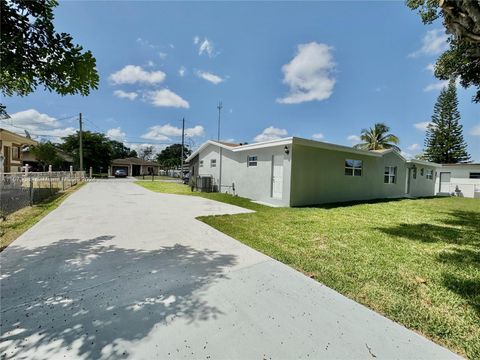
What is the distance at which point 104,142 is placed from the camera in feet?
129

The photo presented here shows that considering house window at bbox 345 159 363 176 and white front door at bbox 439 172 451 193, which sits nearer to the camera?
house window at bbox 345 159 363 176

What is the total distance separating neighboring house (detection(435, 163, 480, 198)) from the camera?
66.5ft

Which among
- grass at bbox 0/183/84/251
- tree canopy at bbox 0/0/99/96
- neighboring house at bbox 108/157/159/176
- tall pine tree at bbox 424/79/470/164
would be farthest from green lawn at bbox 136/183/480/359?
neighboring house at bbox 108/157/159/176

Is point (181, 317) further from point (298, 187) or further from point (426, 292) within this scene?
point (298, 187)

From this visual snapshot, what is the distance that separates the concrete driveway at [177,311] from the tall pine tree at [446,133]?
36921 millimetres

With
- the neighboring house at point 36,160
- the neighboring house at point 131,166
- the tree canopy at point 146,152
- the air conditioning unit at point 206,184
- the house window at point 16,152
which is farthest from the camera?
the tree canopy at point 146,152

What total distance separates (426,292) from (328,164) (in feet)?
29.9

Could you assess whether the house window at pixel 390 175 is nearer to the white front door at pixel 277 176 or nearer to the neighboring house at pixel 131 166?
the white front door at pixel 277 176

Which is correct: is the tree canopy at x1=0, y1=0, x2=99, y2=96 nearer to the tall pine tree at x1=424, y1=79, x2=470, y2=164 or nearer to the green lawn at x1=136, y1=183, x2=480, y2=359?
the green lawn at x1=136, y1=183, x2=480, y2=359

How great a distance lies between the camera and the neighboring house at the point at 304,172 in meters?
10.5

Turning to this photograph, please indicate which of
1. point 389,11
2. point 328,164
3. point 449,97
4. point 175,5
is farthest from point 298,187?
point 449,97

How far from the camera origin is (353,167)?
13.1m

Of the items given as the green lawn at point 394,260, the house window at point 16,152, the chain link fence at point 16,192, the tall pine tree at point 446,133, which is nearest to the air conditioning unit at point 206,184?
the chain link fence at point 16,192

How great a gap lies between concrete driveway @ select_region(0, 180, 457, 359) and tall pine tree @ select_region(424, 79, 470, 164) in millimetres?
36921
